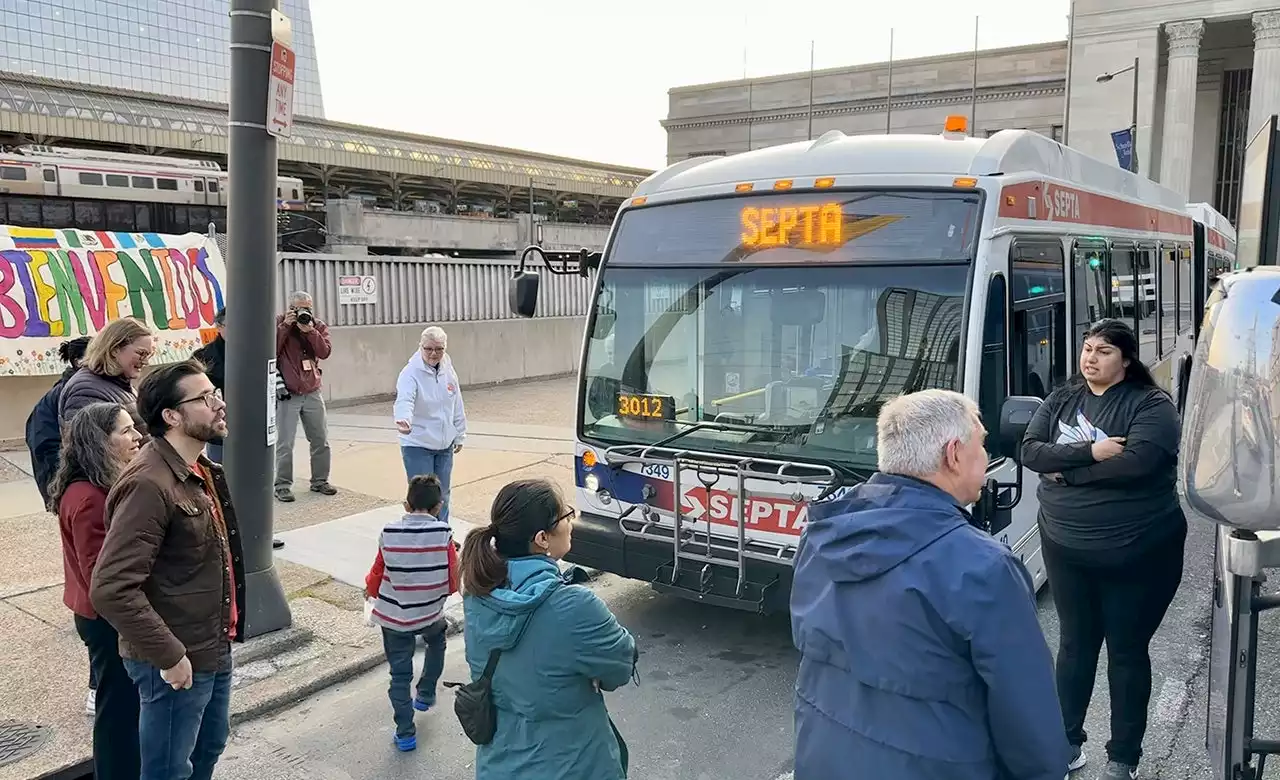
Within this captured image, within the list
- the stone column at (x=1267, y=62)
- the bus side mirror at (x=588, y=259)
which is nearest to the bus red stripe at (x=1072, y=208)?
the bus side mirror at (x=588, y=259)

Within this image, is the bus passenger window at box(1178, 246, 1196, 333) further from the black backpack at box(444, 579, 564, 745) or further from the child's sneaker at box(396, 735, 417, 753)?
the black backpack at box(444, 579, 564, 745)

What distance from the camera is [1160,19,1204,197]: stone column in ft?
121

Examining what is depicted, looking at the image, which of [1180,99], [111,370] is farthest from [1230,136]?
[111,370]

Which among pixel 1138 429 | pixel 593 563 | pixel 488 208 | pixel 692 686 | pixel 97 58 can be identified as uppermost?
pixel 97 58

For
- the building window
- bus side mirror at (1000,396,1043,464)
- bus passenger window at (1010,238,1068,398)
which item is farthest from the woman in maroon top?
the building window

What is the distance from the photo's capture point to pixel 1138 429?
352 centimetres

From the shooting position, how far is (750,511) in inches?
189

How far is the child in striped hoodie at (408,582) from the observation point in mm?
4035

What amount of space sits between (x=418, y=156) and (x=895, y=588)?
167ft

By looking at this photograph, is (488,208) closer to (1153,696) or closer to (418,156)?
(418,156)

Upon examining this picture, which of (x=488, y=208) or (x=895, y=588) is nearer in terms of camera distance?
(x=895, y=588)

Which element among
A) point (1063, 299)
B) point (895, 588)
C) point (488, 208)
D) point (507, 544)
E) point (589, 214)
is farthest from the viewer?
point (589, 214)

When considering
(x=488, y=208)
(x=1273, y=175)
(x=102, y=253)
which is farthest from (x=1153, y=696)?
(x=488, y=208)

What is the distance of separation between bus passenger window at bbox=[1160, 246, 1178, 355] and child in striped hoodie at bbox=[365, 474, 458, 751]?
25.1ft
